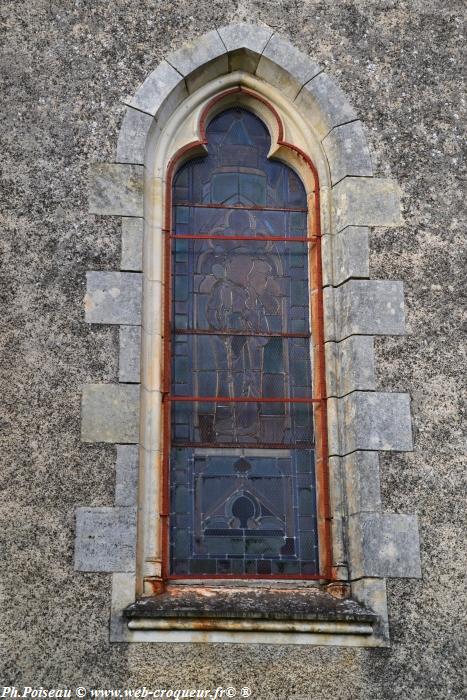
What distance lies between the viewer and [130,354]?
5559 mm

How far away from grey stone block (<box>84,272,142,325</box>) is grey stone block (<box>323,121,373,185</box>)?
1.30 metres

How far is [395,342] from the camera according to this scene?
18.8ft

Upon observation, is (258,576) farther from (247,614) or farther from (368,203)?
(368,203)

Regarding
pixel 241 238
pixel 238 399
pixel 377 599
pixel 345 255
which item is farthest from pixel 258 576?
pixel 241 238

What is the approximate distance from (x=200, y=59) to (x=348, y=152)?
38.6 inches

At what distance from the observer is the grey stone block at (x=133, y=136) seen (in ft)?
19.4

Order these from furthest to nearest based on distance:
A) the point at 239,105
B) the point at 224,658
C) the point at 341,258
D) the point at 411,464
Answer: the point at 239,105 → the point at 341,258 → the point at 411,464 → the point at 224,658

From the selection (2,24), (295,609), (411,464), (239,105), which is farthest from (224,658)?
(2,24)

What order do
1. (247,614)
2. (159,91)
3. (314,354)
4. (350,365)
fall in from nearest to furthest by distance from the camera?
(247,614) → (350,365) → (314,354) → (159,91)

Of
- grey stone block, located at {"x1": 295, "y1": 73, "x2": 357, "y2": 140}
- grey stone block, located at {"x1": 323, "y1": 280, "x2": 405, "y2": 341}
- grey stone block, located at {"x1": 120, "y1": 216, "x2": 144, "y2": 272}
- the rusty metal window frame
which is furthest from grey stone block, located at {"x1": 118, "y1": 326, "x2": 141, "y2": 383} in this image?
grey stone block, located at {"x1": 295, "y1": 73, "x2": 357, "y2": 140}

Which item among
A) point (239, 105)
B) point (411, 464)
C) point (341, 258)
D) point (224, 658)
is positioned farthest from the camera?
point (239, 105)

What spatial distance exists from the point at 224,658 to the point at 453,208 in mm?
2681

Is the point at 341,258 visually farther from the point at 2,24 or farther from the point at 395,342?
the point at 2,24

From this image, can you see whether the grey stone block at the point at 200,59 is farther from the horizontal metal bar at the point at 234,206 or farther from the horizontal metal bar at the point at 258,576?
the horizontal metal bar at the point at 258,576
